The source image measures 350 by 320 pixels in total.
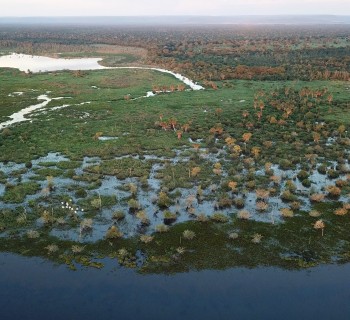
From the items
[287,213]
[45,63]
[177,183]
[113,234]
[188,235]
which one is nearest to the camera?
[113,234]

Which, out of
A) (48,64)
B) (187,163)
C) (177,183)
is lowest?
(177,183)

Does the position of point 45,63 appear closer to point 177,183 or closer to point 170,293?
point 177,183

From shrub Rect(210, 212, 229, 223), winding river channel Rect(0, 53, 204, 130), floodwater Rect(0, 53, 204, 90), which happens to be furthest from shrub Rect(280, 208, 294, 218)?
floodwater Rect(0, 53, 204, 90)

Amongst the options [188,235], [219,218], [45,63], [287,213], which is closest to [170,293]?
[188,235]

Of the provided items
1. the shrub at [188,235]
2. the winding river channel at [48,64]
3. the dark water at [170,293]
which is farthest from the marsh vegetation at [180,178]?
the winding river channel at [48,64]

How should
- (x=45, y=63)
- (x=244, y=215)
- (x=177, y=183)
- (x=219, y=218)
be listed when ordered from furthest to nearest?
(x=45, y=63), (x=177, y=183), (x=244, y=215), (x=219, y=218)

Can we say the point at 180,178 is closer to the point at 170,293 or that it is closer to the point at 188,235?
the point at 188,235

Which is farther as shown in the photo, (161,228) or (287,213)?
(287,213)

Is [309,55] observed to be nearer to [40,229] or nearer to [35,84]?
[35,84]

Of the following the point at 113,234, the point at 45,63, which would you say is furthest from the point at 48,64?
the point at 113,234

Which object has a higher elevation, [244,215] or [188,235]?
[244,215]

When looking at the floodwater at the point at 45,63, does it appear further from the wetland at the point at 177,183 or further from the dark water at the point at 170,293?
the dark water at the point at 170,293
